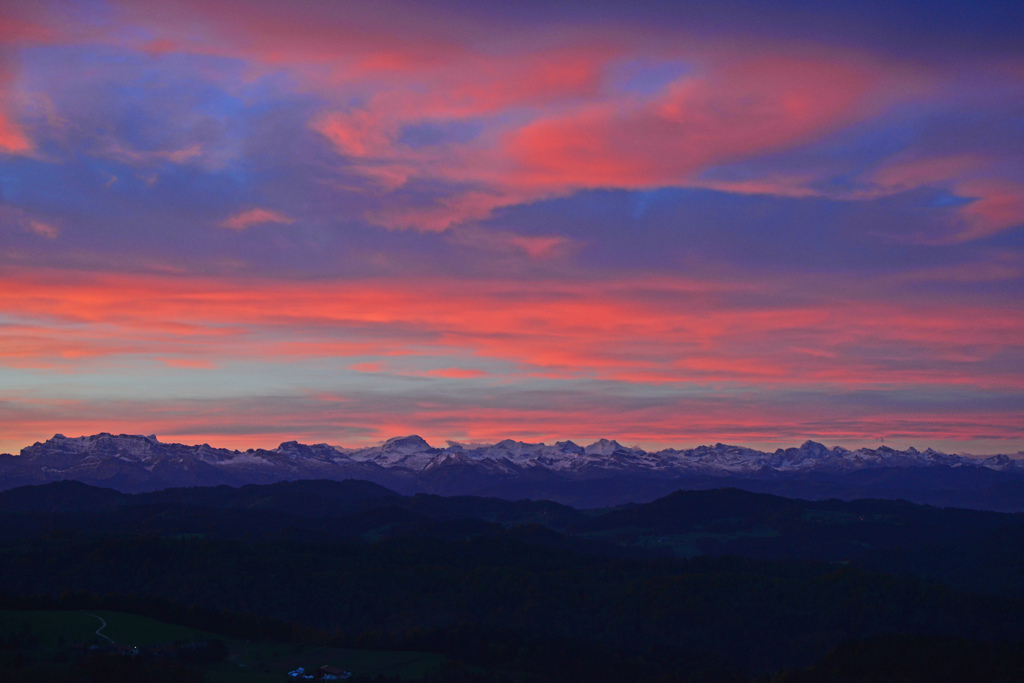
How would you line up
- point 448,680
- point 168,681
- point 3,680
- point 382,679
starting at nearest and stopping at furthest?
point 3,680 → point 168,681 → point 382,679 → point 448,680

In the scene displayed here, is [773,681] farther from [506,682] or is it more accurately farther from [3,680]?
[3,680]

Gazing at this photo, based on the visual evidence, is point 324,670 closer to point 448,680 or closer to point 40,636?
point 448,680

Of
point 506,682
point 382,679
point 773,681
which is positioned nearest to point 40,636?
point 382,679

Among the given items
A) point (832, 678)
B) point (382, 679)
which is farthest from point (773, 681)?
point (382, 679)

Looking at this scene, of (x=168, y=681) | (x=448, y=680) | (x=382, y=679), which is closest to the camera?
(x=168, y=681)

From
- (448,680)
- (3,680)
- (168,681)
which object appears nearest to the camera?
(3,680)

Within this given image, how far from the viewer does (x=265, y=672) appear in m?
188

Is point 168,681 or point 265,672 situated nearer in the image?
point 168,681

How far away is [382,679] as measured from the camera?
608ft

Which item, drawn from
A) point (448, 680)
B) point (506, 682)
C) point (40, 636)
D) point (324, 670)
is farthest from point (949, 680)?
point (40, 636)

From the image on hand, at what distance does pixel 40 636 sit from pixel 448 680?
84.6 m

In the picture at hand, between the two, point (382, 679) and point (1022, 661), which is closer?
point (382, 679)

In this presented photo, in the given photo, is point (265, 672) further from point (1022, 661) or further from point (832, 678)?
point (1022, 661)

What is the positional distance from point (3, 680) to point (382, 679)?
67702mm
